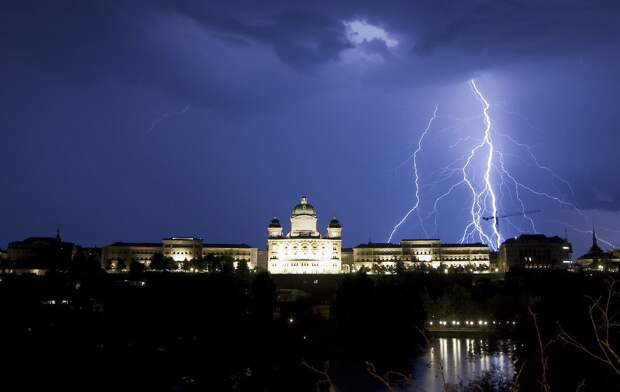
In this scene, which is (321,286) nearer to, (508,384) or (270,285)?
(270,285)

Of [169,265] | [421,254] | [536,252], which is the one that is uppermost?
[421,254]

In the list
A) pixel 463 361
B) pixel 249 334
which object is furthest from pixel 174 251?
pixel 463 361

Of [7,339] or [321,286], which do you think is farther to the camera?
[321,286]

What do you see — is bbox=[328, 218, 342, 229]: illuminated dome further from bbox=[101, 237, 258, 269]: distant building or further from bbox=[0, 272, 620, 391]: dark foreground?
bbox=[0, 272, 620, 391]: dark foreground

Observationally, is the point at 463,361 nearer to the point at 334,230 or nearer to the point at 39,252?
the point at 334,230

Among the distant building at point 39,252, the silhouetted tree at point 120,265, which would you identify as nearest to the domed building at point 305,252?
the silhouetted tree at point 120,265

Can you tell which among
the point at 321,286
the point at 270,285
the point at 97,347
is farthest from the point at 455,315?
the point at 97,347

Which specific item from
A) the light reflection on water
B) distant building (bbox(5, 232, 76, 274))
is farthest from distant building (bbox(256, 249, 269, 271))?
the light reflection on water
